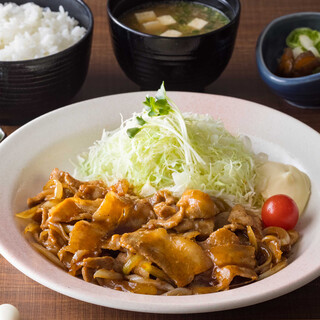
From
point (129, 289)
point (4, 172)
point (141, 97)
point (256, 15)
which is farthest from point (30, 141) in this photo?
point (256, 15)

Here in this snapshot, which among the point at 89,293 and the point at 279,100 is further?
the point at 279,100

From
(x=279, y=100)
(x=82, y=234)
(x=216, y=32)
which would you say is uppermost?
(x=216, y=32)

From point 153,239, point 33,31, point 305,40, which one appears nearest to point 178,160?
point 153,239

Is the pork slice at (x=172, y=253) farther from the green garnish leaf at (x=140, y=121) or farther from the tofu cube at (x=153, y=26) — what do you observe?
the tofu cube at (x=153, y=26)

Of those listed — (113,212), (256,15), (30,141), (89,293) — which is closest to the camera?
(89,293)

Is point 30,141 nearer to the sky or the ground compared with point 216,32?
nearer to the ground

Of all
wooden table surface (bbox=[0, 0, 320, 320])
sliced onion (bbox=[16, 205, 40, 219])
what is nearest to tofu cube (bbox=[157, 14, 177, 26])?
wooden table surface (bbox=[0, 0, 320, 320])

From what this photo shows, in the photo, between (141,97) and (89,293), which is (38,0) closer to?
(141,97)

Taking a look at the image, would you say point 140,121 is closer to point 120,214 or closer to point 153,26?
point 120,214
